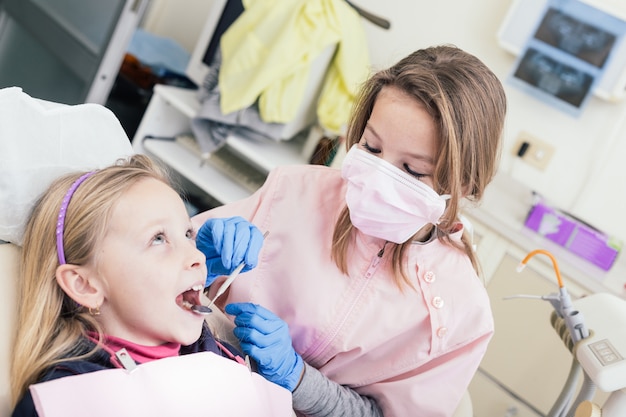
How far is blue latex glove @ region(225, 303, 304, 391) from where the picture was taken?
1.17 meters

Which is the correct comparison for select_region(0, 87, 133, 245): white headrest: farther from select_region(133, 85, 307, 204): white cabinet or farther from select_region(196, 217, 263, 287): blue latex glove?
select_region(133, 85, 307, 204): white cabinet

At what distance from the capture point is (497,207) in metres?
2.55

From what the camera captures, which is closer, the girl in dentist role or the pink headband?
the pink headband

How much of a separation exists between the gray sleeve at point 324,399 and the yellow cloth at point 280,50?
1409 millimetres

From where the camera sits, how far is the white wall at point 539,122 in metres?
2.63

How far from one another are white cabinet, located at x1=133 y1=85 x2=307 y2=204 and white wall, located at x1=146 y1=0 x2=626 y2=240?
0.70 meters

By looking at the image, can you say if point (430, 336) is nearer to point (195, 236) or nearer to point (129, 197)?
point (195, 236)

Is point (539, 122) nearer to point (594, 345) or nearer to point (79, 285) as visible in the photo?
point (594, 345)

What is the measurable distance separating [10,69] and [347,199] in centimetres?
230

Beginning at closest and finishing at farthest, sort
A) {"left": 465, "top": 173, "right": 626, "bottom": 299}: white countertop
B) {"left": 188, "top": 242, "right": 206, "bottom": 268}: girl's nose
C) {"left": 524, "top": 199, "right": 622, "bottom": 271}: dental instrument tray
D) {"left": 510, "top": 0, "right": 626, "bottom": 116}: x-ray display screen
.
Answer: {"left": 188, "top": 242, "right": 206, "bottom": 268}: girl's nose → {"left": 465, "top": 173, "right": 626, "bottom": 299}: white countertop → {"left": 524, "top": 199, "right": 622, "bottom": 271}: dental instrument tray → {"left": 510, "top": 0, "right": 626, "bottom": 116}: x-ray display screen

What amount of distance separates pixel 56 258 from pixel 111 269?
0.29ft

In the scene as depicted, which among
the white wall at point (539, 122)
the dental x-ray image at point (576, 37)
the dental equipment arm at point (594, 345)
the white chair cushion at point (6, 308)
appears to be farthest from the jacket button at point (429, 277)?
the dental x-ray image at point (576, 37)

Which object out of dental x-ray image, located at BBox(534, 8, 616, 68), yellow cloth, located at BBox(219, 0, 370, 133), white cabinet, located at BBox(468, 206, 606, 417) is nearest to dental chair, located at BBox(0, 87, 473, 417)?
yellow cloth, located at BBox(219, 0, 370, 133)

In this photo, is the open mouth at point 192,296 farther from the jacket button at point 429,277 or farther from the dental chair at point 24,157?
the jacket button at point 429,277
